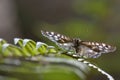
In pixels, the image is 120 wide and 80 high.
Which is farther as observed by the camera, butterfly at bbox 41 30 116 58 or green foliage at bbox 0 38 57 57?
butterfly at bbox 41 30 116 58

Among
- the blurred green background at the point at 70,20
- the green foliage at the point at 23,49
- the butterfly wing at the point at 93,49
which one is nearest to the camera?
the green foliage at the point at 23,49

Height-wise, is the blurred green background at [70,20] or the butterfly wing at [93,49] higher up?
the blurred green background at [70,20]

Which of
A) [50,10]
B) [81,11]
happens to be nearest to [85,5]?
[81,11]

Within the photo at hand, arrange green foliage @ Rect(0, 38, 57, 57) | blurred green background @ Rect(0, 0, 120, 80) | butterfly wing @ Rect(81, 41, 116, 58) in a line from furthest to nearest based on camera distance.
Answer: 1. blurred green background @ Rect(0, 0, 120, 80)
2. butterfly wing @ Rect(81, 41, 116, 58)
3. green foliage @ Rect(0, 38, 57, 57)

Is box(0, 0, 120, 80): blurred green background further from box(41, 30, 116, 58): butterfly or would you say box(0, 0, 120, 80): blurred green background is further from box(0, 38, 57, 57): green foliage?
box(0, 38, 57, 57): green foliage

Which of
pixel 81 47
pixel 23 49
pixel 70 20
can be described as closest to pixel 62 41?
pixel 81 47

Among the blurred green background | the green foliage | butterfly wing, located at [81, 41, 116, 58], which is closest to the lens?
the green foliage

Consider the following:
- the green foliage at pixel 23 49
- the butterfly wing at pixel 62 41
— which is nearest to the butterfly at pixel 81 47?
the butterfly wing at pixel 62 41

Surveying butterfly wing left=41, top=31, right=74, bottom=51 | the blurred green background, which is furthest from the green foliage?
the blurred green background

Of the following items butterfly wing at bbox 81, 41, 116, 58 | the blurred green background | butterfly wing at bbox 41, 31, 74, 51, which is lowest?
butterfly wing at bbox 81, 41, 116, 58

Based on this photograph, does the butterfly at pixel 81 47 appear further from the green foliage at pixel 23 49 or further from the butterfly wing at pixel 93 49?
the green foliage at pixel 23 49
